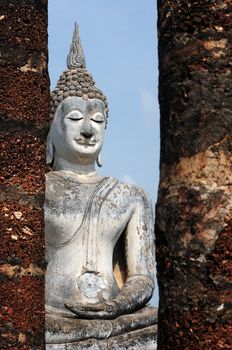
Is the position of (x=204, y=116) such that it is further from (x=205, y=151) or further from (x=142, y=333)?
(x=142, y=333)

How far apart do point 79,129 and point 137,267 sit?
50.7 inches

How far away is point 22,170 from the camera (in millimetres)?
9016

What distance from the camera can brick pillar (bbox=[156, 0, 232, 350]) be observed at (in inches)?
253

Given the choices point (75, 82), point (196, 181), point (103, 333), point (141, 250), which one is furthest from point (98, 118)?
point (196, 181)

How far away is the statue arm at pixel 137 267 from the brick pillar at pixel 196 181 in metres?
5.93

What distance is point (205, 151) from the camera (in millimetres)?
6574

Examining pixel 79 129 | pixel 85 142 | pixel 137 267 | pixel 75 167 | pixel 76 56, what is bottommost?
pixel 137 267

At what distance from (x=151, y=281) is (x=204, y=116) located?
22.3ft

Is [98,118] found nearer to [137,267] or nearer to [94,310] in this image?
[137,267]

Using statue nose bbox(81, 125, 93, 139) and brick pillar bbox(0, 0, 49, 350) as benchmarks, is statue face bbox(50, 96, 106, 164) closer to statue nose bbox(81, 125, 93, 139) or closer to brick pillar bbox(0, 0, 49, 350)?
statue nose bbox(81, 125, 93, 139)

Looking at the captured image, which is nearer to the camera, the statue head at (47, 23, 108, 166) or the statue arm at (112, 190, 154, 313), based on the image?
the statue arm at (112, 190, 154, 313)

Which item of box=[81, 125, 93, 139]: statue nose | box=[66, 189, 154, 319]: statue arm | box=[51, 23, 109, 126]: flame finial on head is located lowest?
box=[66, 189, 154, 319]: statue arm

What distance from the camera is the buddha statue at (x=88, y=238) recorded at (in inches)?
493

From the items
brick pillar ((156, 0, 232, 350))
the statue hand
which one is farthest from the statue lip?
brick pillar ((156, 0, 232, 350))
